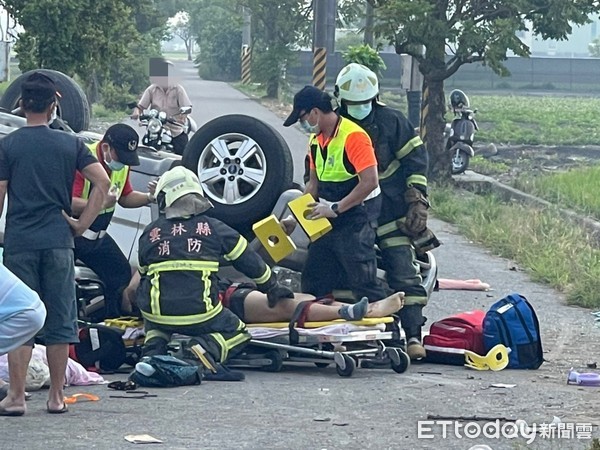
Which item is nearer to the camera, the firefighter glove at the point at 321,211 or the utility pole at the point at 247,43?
the firefighter glove at the point at 321,211

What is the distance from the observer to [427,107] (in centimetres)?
2123

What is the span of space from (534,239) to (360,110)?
562 centimetres

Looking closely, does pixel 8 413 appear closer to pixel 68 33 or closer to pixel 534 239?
Result: pixel 534 239

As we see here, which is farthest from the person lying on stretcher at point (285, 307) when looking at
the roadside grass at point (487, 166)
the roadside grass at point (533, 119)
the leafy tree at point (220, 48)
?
the leafy tree at point (220, 48)

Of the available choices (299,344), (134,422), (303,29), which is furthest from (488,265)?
(303,29)

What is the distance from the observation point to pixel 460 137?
70.5 ft

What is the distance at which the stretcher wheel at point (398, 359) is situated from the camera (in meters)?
8.77

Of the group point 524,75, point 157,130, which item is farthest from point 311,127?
point 524,75

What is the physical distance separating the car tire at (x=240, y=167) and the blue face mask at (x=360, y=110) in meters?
0.68

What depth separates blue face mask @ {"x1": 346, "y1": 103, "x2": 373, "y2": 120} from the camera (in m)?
9.45

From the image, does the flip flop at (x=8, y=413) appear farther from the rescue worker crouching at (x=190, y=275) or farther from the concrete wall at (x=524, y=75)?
the concrete wall at (x=524, y=75)

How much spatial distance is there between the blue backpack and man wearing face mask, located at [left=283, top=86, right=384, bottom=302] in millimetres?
782

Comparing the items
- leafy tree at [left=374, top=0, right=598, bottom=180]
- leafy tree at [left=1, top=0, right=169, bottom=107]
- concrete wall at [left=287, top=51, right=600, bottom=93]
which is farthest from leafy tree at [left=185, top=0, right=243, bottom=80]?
leafy tree at [left=1, top=0, right=169, bottom=107]

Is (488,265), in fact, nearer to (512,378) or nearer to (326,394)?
(512,378)
